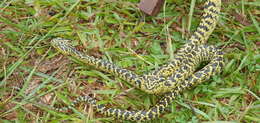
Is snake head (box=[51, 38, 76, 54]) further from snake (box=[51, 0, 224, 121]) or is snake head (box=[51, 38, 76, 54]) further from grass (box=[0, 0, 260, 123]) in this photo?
grass (box=[0, 0, 260, 123])

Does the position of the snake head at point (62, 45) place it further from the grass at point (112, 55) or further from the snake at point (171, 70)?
the grass at point (112, 55)

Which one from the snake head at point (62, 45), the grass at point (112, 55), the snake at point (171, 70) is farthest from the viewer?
the snake head at point (62, 45)

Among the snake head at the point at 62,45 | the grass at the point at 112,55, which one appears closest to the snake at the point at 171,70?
the snake head at the point at 62,45

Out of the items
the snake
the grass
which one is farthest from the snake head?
the grass

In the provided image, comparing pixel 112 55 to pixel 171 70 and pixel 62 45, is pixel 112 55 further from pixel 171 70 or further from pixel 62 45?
pixel 171 70

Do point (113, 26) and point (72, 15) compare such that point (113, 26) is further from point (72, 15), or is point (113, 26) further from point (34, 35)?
point (34, 35)

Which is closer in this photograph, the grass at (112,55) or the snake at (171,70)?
the snake at (171,70)

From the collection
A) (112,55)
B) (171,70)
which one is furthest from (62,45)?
(171,70)
